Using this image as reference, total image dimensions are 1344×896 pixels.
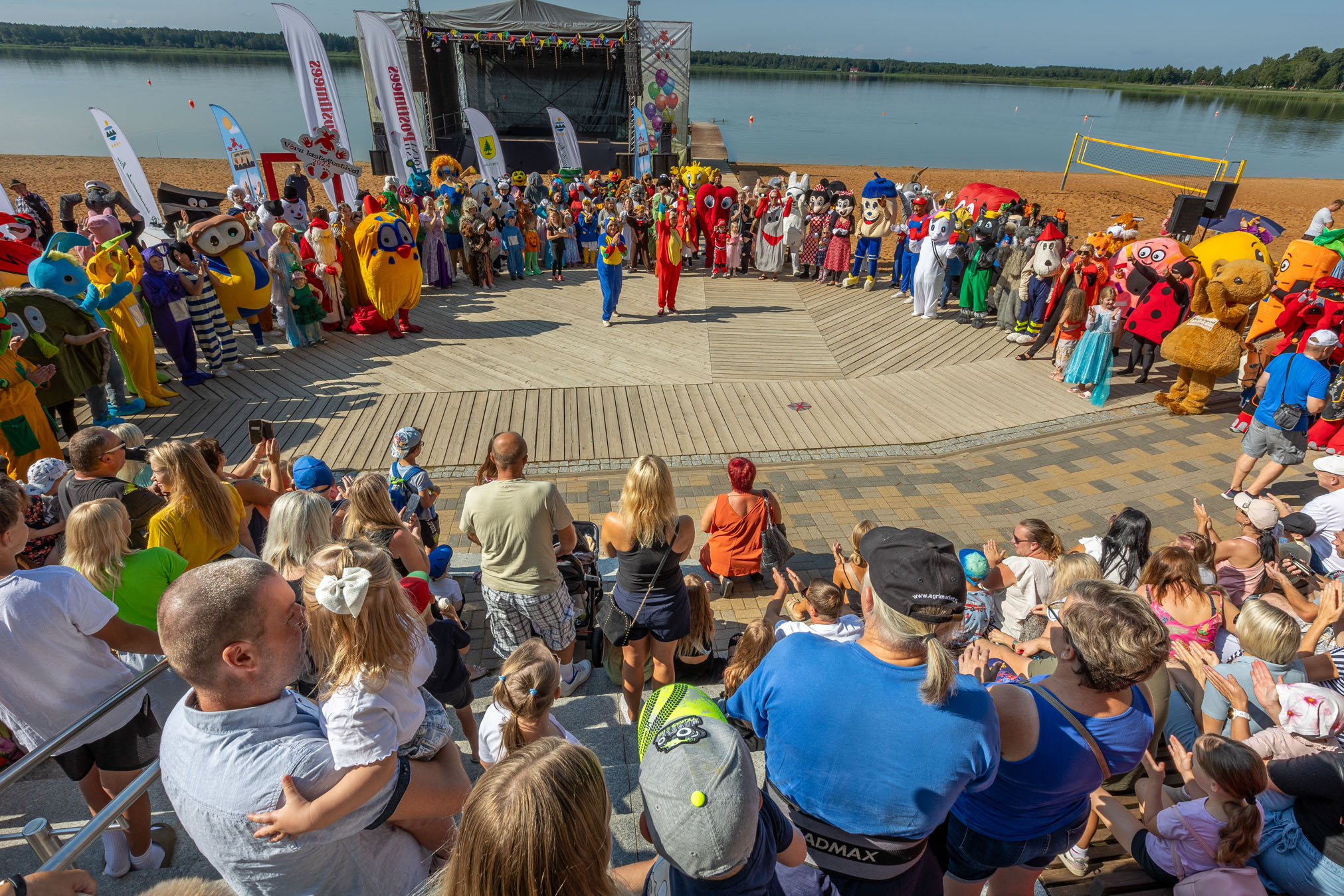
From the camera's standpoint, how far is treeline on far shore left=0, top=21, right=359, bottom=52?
123 metres

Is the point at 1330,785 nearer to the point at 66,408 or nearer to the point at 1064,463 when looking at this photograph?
the point at 1064,463

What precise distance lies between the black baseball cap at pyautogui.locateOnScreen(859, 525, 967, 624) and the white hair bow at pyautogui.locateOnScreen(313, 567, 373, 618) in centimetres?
131

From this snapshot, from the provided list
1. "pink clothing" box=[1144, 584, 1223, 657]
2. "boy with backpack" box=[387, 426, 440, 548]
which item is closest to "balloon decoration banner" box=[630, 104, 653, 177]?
"boy with backpack" box=[387, 426, 440, 548]

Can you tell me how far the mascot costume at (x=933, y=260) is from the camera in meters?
10.3

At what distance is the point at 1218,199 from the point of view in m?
11.9

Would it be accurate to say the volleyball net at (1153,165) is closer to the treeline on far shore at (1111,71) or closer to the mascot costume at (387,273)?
Answer: the mascot costume at (387,273)

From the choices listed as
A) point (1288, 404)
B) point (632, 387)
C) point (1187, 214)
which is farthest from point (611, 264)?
point (1187, 214)

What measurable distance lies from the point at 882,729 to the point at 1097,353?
7586mm

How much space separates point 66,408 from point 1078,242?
19900 millimetres

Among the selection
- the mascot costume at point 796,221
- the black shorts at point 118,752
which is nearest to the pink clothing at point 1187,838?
the black shorts at point 118,752

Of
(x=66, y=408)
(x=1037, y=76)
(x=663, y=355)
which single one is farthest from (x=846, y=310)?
(x=1037, y=76)

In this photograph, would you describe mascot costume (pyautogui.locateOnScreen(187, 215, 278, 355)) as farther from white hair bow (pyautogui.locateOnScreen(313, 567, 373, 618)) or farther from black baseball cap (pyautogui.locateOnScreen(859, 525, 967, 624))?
black baseball cap (pyautogui.locateOnScreen(859, 525, 967, 624))

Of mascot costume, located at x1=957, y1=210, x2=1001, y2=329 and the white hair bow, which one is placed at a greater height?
the white hair bow

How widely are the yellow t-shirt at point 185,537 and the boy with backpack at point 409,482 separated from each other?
3.11 ft
